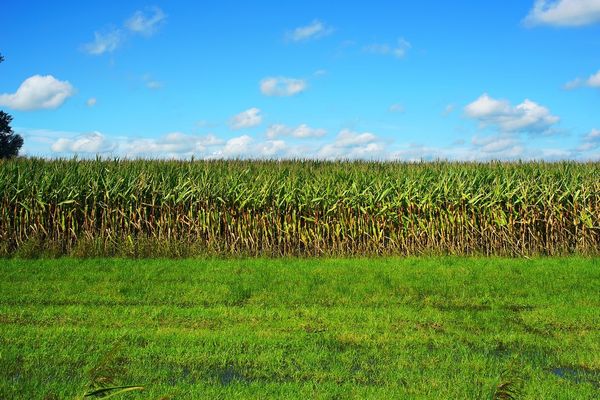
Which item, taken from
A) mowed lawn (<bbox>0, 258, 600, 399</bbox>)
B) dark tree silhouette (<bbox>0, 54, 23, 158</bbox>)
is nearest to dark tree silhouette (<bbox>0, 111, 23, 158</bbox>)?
dark tree silhouette (<bbox>0, 54, 23, 158</bbox>)

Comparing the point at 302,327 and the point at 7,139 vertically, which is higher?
the point at 7,139

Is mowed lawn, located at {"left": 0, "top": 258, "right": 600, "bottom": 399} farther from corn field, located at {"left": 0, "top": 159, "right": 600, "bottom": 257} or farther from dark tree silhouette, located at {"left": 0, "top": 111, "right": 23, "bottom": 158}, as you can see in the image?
dark tree silhouette, located at {"left": 0, "top": 111, "right": 23, "bottom": 158}

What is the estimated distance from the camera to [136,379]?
6.41 meters

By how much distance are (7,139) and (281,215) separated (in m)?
25.9

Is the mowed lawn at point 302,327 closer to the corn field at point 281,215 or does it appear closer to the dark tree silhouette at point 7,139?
the corn field at point 281,215

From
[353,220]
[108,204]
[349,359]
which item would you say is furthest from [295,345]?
[108,204]

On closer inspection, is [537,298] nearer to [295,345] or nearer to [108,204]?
[295,345]

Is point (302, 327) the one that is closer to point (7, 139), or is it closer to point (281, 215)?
point (281, 215)

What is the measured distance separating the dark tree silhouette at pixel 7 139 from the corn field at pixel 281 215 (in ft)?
63.9

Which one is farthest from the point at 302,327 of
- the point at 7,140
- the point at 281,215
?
the point at 7,140

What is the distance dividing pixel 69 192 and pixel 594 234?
15.7 m

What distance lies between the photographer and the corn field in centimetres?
1602

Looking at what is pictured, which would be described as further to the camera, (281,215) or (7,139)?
(7,139)

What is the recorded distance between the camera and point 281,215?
1677 cm
